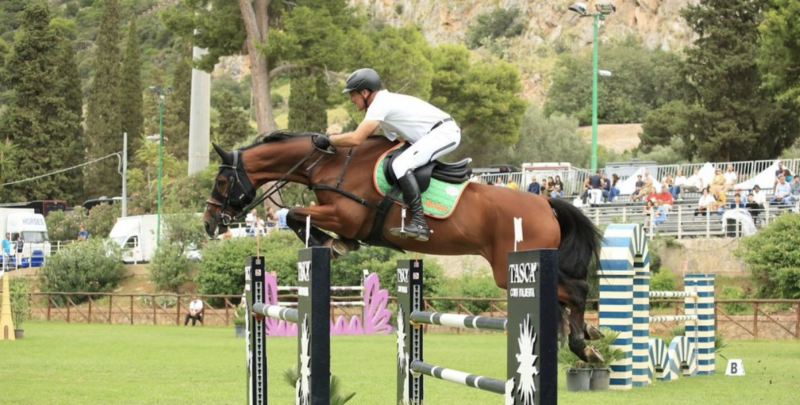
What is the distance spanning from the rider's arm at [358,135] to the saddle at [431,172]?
253 mm

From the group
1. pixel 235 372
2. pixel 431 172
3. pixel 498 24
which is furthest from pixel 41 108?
pixel 498 24

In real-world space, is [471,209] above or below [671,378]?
above

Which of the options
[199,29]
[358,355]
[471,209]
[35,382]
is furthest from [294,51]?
[471,209]

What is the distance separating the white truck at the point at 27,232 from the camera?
4584 centimetres

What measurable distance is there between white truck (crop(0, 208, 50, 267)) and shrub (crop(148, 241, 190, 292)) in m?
10.7

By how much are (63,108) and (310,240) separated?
56.4m

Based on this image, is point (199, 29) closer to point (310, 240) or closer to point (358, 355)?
point (358, 355)

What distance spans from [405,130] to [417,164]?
0.40m

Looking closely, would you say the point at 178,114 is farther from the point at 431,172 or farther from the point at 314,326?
the point at 314,326

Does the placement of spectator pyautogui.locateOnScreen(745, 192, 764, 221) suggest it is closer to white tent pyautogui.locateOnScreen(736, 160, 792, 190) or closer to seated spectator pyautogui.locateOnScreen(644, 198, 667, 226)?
seated spectator pyautogui.locateOnScreen(644, 198, 667, 226)

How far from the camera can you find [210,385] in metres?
13.6

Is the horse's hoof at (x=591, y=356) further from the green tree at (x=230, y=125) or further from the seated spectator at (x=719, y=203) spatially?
the green tree at (x=230, y=125)

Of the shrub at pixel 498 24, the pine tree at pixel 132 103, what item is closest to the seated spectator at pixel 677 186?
the pine tree at pixel 132 103

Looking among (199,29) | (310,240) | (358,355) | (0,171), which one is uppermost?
(199,29)
